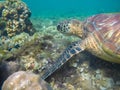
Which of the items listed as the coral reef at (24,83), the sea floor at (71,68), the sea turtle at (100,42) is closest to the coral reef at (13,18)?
the sea floor at (71,68)

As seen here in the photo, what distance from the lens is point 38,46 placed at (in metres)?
5.24

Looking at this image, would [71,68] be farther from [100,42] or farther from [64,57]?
[100,42]

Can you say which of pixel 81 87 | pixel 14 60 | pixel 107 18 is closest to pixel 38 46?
pixel 14 60

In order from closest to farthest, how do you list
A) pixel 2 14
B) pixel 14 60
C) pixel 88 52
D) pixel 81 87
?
pixel 81 87
pixel 14 60
pixel 88 52
pixel 2 14

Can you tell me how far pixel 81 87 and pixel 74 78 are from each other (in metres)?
0.29

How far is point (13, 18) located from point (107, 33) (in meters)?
4.68

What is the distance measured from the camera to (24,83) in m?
3.52

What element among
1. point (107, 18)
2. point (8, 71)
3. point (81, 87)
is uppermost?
point (107, 18)

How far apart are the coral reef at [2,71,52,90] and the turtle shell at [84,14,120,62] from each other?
1704 mm

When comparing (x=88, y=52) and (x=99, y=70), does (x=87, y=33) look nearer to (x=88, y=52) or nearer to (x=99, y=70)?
(x=88, y=52)

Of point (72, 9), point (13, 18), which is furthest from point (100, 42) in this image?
point (72, 9)

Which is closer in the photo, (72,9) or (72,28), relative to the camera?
(72,28)

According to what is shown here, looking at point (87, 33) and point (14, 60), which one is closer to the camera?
point (14, 60)

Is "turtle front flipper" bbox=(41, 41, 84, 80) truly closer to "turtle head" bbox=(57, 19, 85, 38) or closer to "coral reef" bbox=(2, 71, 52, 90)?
"coral reef" bbox=(2, 71, 52, 90)
